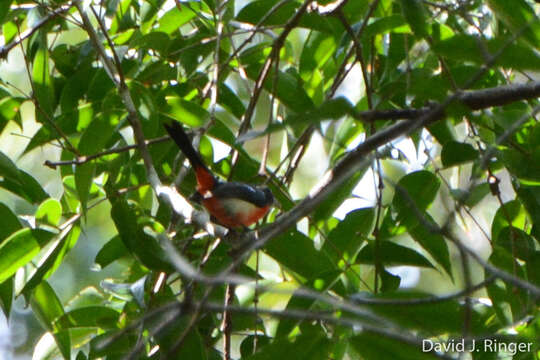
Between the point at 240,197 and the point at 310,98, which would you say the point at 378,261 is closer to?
the point at 310,98

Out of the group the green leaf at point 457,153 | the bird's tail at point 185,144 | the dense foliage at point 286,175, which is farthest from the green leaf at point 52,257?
the green leaf at point 457,153

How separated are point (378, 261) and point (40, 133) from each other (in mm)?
1245

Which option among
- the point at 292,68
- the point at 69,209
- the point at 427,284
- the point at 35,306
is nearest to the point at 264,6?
the point at 292,68

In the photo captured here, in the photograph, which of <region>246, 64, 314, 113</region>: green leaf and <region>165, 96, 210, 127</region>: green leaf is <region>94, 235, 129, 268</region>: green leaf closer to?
<region>165, 96, 210, 127</region>: green leaf

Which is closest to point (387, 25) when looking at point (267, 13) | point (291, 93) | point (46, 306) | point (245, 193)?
point (291, 93)

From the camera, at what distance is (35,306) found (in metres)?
2.77

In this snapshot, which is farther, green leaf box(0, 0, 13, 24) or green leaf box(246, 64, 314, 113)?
green leaf box(246, 64, 314, 113)

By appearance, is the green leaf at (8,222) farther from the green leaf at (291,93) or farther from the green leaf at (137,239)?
the green leaf at (291,93)

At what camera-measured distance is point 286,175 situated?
116 inches

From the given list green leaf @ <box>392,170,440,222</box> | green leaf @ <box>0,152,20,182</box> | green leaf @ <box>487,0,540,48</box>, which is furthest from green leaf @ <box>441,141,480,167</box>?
green leaf @ <box>0,152,20,182</box>

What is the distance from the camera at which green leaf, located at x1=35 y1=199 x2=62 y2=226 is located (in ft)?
8.36

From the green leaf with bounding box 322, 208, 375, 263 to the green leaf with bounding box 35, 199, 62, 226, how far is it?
0.83 m

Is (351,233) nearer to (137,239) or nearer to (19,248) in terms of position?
(137,239)

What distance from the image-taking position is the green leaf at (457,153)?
2.43m
